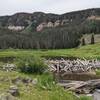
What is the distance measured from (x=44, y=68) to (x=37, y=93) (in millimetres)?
9495

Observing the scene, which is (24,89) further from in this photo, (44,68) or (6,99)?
(44,68)

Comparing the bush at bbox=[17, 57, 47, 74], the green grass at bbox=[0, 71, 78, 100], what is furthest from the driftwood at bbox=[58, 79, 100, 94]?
the green grass at bbox=[0, 71, 78, 100]

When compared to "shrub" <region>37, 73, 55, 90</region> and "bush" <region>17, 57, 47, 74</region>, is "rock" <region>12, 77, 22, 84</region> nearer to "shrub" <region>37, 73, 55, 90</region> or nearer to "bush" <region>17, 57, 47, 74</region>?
"shrub" <region>37, 73, 55, 90</region>

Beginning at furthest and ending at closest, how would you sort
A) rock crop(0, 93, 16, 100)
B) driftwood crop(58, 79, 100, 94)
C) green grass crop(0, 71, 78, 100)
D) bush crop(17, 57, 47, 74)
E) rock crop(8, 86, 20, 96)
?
driftwood crop(58, 79, 100, 94)
bush crop(17, 57, 47, 74)
green grass crop(0, 71, 78, 100)
rock crop(8, 86, 20, 96)
rock crop(0, 93, 16, 100)

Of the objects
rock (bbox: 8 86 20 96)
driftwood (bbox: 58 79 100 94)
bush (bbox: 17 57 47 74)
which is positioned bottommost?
driftwood (bbox: 58 79 100 94)

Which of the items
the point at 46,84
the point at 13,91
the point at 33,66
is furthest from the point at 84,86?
the point at 13,91

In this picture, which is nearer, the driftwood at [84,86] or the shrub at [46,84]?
the shrub at [46,84]

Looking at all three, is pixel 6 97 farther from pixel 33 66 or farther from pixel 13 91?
pixel 33 66

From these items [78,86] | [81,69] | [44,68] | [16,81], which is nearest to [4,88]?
[16,81]

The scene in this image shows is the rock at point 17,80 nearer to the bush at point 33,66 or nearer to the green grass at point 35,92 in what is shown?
the green grass at point 35,92

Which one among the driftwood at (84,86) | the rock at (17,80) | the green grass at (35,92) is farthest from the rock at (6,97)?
the driftwood at (84,86)

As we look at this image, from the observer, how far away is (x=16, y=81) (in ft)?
74.7

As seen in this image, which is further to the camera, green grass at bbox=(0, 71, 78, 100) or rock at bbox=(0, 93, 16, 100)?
green grass at bbox=(0, 71, 78, 100)

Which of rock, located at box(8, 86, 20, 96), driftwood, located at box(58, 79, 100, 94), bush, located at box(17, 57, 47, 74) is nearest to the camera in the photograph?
rock, located at box(8, 86, 20, 96)
